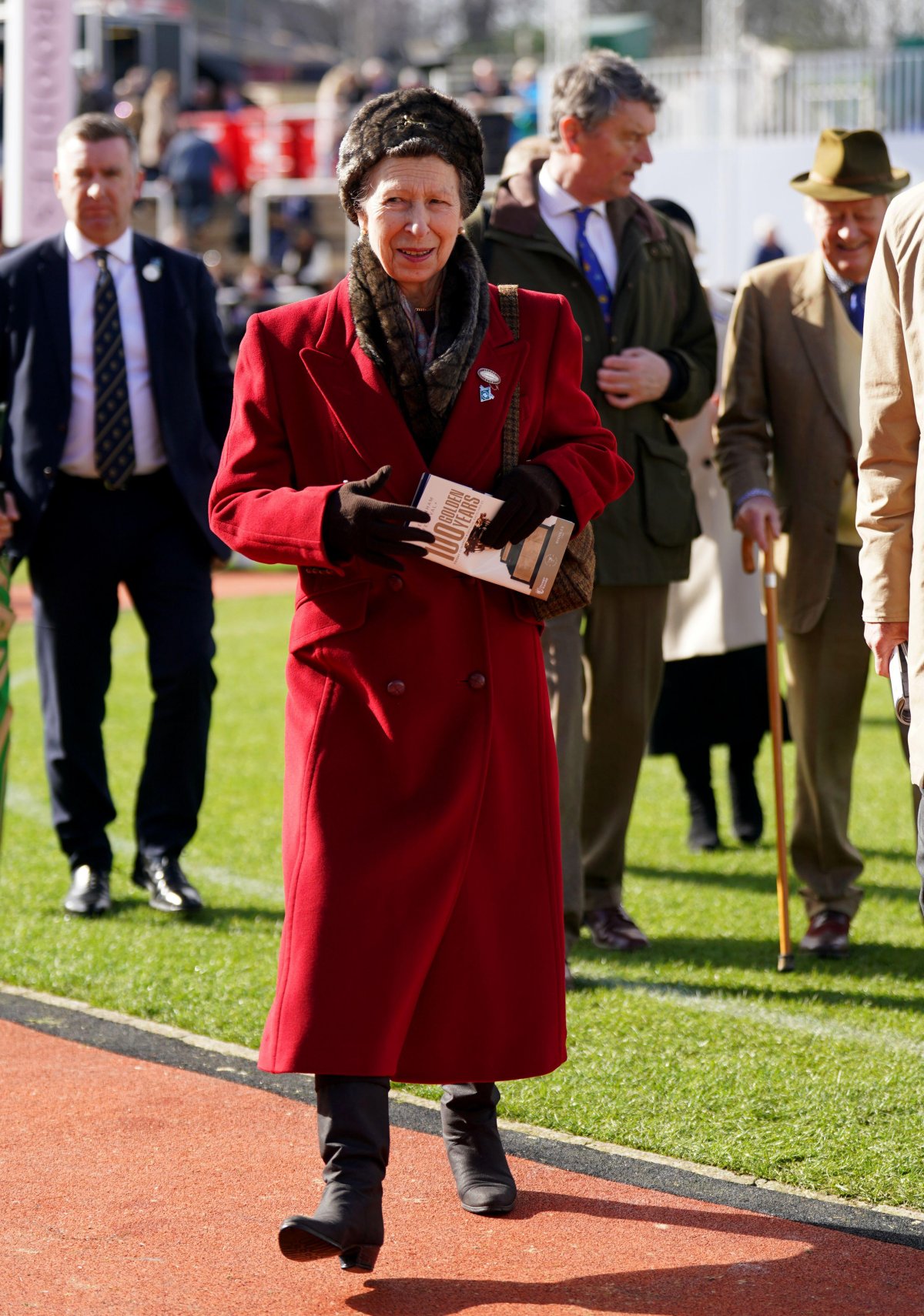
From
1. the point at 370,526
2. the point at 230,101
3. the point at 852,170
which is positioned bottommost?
the point at 370,526

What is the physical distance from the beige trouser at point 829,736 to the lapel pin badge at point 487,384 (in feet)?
7.96

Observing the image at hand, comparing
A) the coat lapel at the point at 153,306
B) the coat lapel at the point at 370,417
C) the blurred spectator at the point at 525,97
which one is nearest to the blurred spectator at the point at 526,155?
the coat lapel at the point at 153,306

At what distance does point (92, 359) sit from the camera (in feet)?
20.3

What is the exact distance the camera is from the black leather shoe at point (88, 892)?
621cm

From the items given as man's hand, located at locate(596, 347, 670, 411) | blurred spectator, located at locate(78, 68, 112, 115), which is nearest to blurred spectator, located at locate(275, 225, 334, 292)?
blurred spectator, located at locate(78, 68, 112, 115)

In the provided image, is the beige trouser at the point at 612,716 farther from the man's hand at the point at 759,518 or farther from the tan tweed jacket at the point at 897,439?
the tan tweed jacket at the point at 897,439

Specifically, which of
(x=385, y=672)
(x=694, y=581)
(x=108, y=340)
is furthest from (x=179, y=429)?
(x=385, y=672)

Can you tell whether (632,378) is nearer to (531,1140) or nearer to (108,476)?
(108,476)

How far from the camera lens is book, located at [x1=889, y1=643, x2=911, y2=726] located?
12.0ft

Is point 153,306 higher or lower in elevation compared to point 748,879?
higher

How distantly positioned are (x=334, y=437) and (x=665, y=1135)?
5.81 ft

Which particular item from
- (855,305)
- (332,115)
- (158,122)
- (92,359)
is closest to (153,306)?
(92,359)

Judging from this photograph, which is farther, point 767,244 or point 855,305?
point 767,244

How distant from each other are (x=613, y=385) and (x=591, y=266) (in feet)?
1.37
